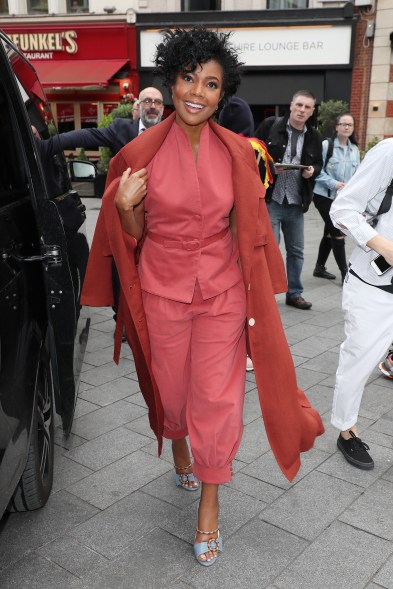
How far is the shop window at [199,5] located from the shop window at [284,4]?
1.58m

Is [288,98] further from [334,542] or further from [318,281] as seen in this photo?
[334,542]

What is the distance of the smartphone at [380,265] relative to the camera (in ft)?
9.50

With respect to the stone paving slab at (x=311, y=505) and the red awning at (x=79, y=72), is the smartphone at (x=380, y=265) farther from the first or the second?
the red awning at (x=79, y=72)

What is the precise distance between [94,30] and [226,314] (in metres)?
19.4

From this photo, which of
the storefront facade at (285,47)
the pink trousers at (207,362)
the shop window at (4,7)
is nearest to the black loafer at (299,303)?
the pink trousers at (207,362)

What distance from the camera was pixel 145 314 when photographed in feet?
8.34

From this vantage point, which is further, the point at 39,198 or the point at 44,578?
the point at 39,198

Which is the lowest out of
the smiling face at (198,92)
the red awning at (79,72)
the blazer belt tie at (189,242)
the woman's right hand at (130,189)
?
the blazer belt tie at (189,242)

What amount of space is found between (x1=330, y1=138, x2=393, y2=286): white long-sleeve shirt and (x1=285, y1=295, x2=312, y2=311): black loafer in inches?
124

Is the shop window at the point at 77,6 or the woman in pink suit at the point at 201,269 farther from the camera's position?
the shop window at the point at 77,6

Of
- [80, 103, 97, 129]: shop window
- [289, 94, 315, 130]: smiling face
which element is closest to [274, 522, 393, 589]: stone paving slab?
[289, 94, 315, 130]: smiling face

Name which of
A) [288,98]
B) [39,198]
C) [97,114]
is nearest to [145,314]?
[39,198]

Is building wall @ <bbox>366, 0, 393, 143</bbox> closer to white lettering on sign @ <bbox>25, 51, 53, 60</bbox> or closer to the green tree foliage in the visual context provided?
the green tree foliage

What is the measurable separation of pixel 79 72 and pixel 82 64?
0.50 meters
